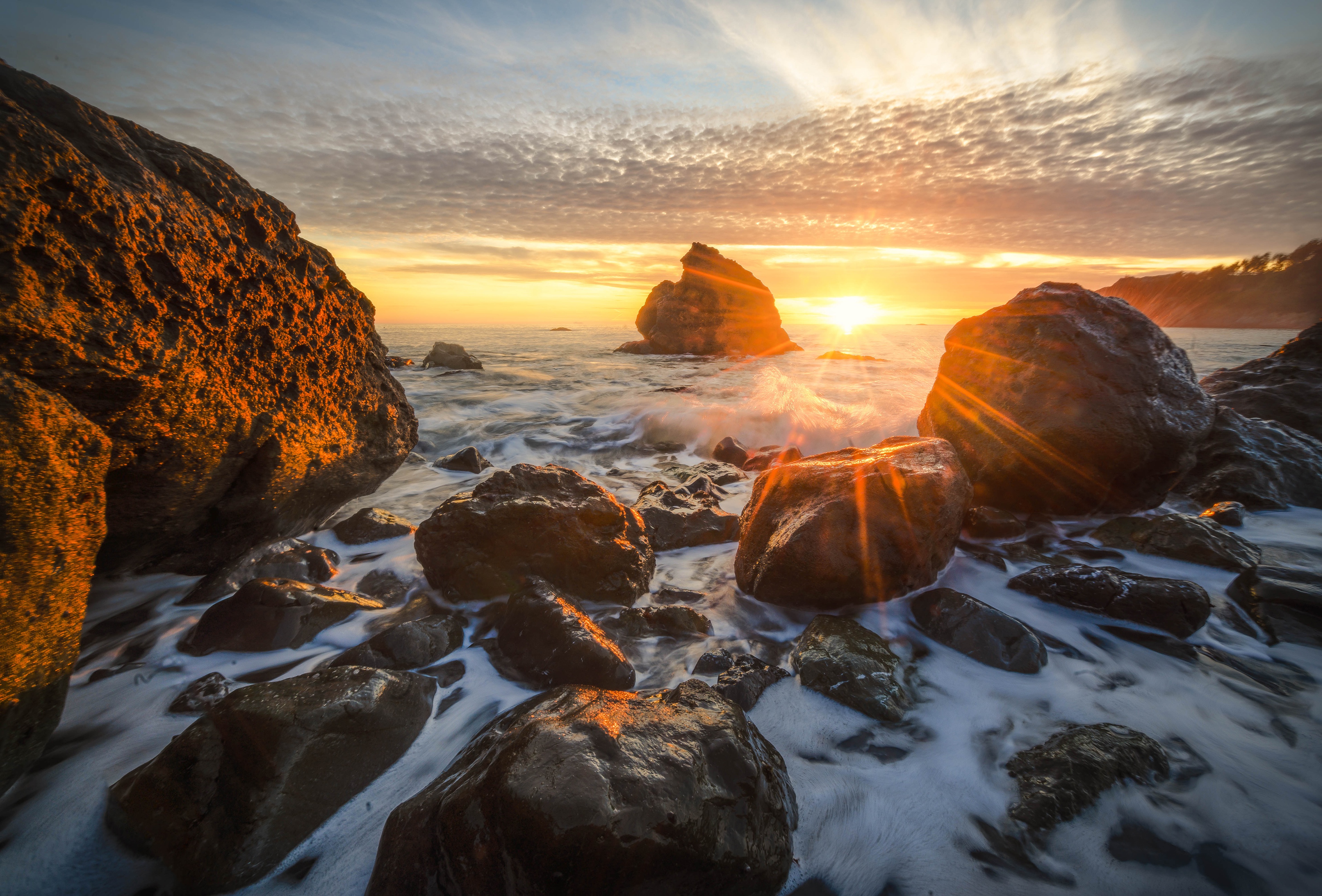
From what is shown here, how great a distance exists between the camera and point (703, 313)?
28.0 m

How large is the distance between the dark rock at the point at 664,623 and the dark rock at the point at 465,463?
4394 mm

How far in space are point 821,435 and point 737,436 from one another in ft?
4.76

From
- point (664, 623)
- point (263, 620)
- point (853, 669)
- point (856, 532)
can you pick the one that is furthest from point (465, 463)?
point (853, 669)

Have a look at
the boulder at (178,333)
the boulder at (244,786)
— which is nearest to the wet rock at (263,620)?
the boulder at (178,333)

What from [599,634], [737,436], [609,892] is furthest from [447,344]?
[609,892]

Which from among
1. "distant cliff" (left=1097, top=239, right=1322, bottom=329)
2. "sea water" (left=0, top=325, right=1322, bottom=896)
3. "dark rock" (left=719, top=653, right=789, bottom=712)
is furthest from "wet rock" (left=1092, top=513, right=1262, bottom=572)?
"distant cliff" (left=1097, top=239, right=1322, bottom=329)

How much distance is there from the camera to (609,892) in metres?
1.37

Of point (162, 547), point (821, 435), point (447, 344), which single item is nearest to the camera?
point (162, 547)

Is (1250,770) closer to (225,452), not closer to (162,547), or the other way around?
(225,452)

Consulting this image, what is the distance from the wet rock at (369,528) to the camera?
419cm

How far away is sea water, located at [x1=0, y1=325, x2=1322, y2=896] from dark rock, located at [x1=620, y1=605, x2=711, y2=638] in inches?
3.6

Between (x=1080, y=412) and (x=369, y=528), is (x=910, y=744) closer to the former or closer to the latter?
(x=1080, y=412)

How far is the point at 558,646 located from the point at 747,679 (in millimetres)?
967

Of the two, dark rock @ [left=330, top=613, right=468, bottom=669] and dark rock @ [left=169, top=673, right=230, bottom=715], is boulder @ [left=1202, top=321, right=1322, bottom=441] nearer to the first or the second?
dark rock @ [left=330, top=613, right=468, bottom=669]
